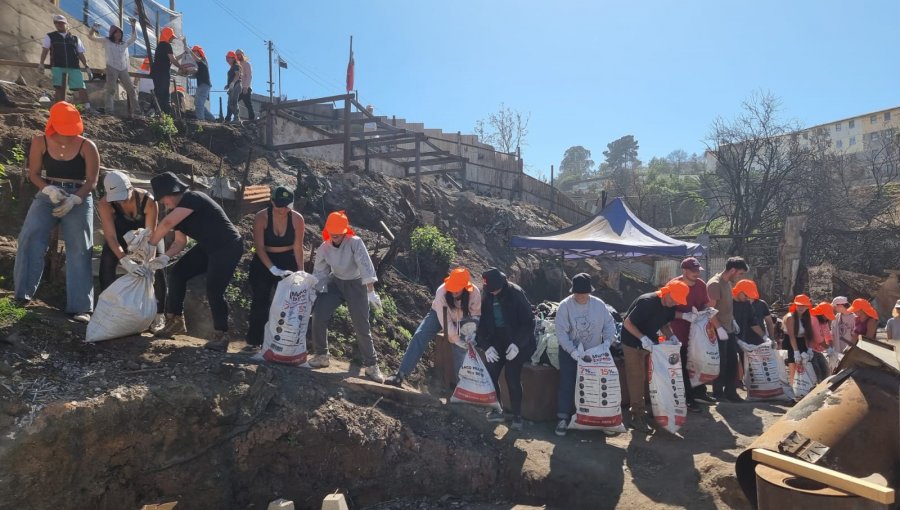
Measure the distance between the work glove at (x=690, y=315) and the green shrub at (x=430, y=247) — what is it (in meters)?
4.67

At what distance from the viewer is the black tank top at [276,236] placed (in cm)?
461

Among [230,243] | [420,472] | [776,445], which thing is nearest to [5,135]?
[230,243]

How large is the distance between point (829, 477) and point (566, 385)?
266 centimetres

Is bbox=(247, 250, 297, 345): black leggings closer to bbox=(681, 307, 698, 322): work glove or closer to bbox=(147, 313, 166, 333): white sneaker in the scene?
bbox=(147, 313, 166, 333): white sneaker

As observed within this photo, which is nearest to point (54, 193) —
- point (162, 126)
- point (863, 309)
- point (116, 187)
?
point (116, 187)

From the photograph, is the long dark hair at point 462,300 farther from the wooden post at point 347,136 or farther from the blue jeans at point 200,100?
the blue jeans at point 200,100

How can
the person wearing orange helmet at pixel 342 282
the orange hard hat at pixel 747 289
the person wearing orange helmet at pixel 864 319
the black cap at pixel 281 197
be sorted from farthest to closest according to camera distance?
1. the person wearing orange helmet at pixel 864 319
2. the orange hard hat at pixel 747 289
3. the person wearing orange helmet at pixel 342 282
4. the black cap at pixel 281 197

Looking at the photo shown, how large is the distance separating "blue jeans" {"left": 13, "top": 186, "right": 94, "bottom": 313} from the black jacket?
3.32 metres

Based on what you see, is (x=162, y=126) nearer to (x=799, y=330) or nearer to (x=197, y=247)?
(x=197, y=247)

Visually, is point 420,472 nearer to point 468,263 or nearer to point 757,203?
point 468,263

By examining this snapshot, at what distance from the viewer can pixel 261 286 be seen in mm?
4699

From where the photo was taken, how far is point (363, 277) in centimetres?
482

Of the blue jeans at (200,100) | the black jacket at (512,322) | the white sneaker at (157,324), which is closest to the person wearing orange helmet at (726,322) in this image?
the black jacket at (512,322)

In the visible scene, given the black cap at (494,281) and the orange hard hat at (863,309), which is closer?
the black cap at (494,281)
